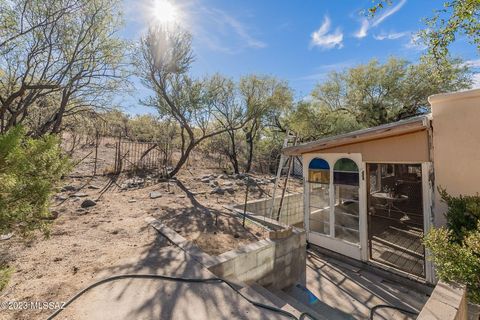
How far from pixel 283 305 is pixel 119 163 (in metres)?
8.88

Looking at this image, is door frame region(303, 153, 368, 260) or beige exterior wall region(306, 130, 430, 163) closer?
beige exterior wall region(306, 130, 430, 163)

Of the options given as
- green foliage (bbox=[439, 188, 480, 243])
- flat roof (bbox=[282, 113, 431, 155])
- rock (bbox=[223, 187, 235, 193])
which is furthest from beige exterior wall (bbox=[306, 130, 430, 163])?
rock (bbox=[223, 187, 235, 193])

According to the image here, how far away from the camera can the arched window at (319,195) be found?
18.3ft

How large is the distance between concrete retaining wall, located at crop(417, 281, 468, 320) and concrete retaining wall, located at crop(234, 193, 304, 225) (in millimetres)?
4489

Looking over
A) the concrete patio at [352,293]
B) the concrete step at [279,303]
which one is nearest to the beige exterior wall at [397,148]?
the concrete patio at [352,293]

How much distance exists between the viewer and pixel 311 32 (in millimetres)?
9695

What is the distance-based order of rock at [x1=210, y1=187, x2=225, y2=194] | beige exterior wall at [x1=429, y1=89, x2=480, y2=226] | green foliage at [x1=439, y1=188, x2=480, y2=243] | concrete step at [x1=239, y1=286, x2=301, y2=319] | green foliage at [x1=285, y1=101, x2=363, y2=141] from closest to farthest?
concrete step at [x1=239, y1=286, x2=301, y2=319] → green foliage at [x1=439, y1=188, x2=480, y2=243] → beige exterior wall at [x1=429, y1=89, x2=480, y2=226] → rock at [x1=210, y1=187, x2=225, y2=194] → green foliage at [x1=285, y1=101, x2=363, y2=141]

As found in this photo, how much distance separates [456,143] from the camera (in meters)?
3.65

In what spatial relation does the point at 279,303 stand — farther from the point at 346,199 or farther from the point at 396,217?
the point at 396,217

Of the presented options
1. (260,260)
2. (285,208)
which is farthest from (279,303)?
(285,208)

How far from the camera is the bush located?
2.29 m

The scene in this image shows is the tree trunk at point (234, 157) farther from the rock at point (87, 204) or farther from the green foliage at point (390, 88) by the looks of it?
the rock at point (87, 204)

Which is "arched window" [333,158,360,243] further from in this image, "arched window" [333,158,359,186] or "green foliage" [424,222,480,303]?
"green foliage" [424,222,480,303]

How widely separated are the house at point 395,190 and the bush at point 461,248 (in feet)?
2.80
